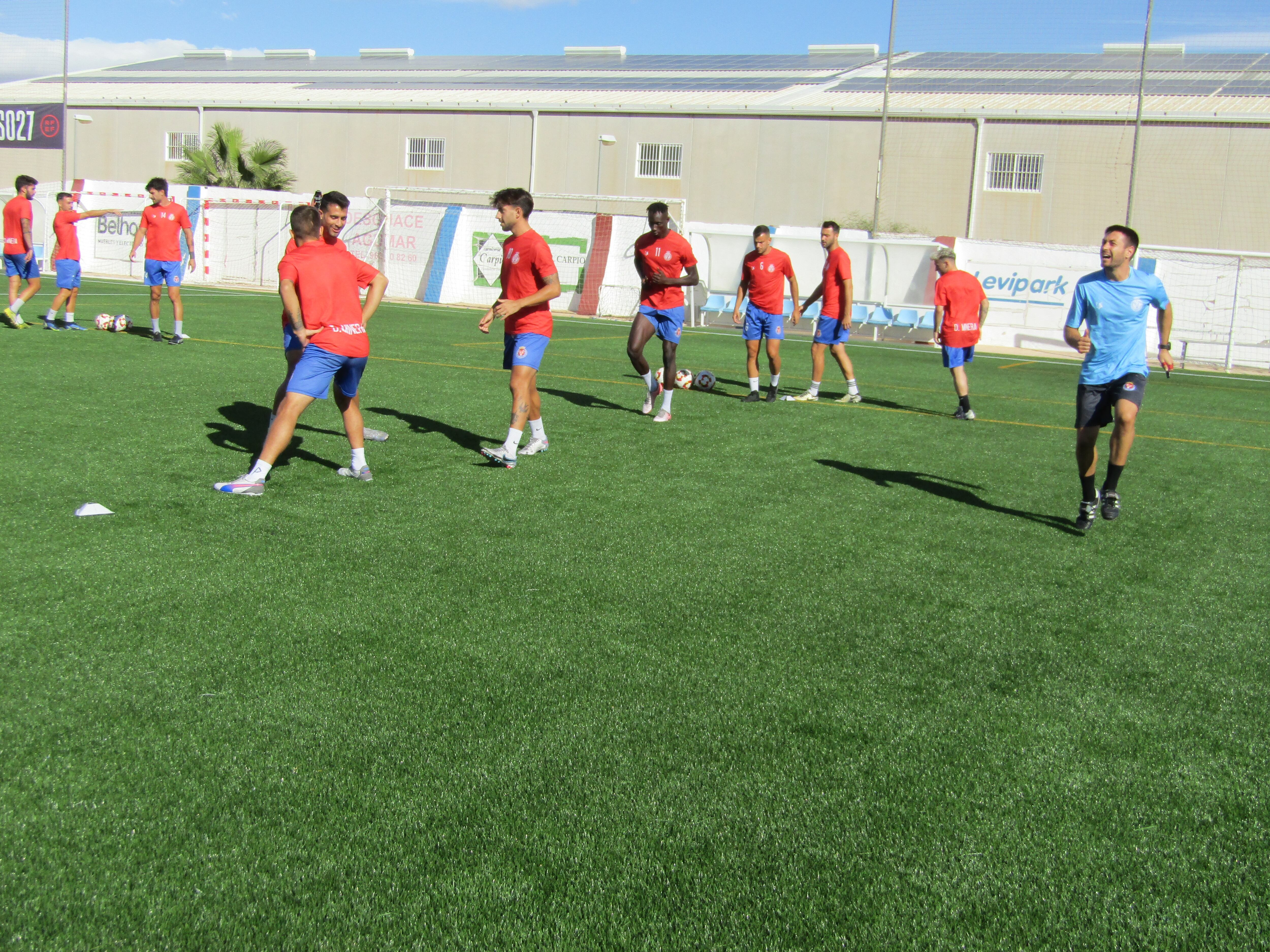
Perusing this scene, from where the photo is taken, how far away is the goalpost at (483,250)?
2855 centimetres

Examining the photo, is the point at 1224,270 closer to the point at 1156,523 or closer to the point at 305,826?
the point at 1156,523

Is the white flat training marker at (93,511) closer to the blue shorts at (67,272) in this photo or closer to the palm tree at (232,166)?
the blue shorts at (67,272)

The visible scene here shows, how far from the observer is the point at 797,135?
36312mm

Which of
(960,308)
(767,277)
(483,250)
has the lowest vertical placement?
(960,308)

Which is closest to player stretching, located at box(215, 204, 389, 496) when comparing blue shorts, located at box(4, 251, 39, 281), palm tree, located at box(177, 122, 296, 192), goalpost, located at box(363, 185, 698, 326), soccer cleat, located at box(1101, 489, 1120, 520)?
soccer cleat, located at box(1101, 489, 1120, 520)

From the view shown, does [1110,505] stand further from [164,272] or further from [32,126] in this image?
[32,126]

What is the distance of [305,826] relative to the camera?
3039mm

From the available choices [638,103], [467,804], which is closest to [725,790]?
[467,804]

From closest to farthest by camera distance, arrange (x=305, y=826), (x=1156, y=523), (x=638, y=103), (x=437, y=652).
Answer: (x=305, y=826) < (x=437, y=652) < (x=1156, y=523) < (x=638, y=103)

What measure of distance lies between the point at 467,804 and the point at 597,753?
0.52 metres

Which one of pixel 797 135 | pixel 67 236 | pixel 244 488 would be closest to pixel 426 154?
pixel 797 135

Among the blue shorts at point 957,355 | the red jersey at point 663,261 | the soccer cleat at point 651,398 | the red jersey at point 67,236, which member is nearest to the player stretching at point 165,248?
the red jersey at point 67,236

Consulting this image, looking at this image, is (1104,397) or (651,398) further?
(651,398)

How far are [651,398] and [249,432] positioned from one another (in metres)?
4.10
